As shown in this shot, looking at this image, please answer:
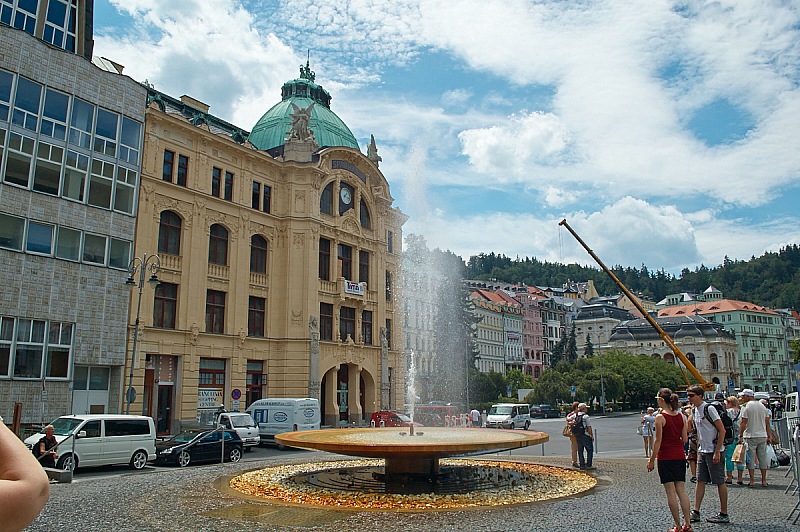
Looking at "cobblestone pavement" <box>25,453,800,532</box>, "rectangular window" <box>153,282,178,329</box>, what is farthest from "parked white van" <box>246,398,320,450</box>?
"cobblestone pavement" <box>25,453,800,532</box>

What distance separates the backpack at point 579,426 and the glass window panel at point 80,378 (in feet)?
80.2

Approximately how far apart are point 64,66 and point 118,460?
20094mm

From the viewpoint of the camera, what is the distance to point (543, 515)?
10891mm

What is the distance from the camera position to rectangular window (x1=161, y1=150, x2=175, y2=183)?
39062 mm

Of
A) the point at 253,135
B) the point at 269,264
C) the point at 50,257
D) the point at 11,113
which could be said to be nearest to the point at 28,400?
the point at 50,257

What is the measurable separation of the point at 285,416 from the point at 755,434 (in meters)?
25.0

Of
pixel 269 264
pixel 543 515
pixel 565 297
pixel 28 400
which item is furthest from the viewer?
pixel 565 297

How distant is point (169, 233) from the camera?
129 feet

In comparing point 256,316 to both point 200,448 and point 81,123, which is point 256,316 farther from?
point 200,448

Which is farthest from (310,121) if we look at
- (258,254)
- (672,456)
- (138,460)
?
(672,456)

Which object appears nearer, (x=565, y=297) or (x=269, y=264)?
(x=269, y=264)

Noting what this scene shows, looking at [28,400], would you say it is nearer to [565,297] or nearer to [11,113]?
[11,113]

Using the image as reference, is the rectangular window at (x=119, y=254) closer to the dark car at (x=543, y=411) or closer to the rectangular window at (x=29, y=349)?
the rectangular window at (x=29, y=349)

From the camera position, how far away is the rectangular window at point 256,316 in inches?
1745
